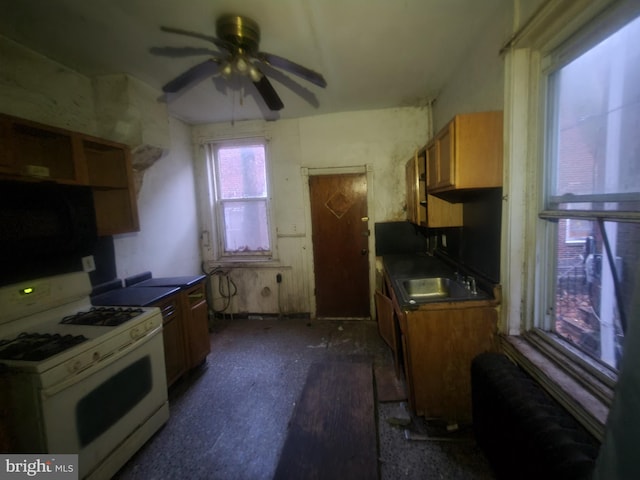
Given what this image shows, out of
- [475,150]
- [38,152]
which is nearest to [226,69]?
[38,152]

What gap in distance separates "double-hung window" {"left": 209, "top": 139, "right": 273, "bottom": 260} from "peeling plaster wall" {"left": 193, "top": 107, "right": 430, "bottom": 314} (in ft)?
0.47

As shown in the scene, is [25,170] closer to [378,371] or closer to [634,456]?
[634,456]

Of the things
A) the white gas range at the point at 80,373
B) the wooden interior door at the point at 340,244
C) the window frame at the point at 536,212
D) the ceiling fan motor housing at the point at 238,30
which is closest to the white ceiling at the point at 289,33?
the ceiling fan motor housing at the point at 238,30

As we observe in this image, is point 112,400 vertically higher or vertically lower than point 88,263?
lower

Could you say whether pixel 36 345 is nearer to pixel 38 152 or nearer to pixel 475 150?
pixel 38 152

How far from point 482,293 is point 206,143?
3.59 m

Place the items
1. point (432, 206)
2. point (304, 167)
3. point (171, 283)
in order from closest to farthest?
point (432, 206) → point (171, 283) → point (304, 167)

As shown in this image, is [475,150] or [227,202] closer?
[475,150]

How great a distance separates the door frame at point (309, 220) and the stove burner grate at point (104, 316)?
6.83ft

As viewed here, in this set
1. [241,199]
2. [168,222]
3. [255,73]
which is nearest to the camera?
[255,73]

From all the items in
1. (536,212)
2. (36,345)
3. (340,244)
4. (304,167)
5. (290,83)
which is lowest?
(36,345)

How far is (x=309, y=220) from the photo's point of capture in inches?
139

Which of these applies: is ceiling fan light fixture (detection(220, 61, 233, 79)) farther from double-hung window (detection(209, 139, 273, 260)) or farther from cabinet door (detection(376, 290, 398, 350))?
cabinet door (detection(376, 290, 398, 350))

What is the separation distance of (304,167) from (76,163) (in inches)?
87.8
